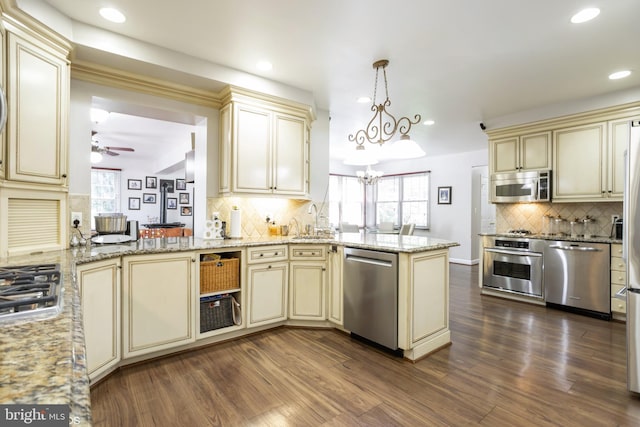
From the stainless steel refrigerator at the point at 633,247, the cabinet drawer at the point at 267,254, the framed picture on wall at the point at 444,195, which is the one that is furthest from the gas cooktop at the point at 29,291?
the framed picture on wall at the point at 444,195

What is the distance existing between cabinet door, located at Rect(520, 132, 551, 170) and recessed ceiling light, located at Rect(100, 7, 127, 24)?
487 centimetres

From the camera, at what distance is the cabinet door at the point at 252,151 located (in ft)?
10.6

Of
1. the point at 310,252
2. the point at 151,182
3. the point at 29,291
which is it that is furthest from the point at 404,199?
the point at 29,291

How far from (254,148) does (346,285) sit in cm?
170

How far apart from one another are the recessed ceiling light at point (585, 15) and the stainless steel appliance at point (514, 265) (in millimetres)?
2709

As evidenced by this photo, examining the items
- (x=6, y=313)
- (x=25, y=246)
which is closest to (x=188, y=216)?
(x=25, y=246)

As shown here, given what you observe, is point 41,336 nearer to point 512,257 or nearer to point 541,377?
point 541,377

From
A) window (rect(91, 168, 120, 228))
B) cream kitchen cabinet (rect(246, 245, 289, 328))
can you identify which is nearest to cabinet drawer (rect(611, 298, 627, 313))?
cream kitchen cabinet (rect(246, 245, 289, 328))

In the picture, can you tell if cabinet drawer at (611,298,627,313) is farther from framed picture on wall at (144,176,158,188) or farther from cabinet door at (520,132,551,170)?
framed picture on wall at (144,176,158,188)

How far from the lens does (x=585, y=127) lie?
13.0ft

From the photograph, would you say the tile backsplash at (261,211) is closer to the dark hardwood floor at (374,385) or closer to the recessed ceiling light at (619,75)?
the dark hardwood floor at (374,385)

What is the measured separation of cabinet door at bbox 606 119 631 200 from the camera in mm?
3714

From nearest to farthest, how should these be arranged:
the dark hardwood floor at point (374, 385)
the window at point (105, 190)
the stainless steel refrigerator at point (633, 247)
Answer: the dark hardwood floor at point (374, 385) → the stainless steel refrigerator at point (633, 247) → the window at point (105, 190)

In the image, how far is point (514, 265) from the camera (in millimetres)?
4363
